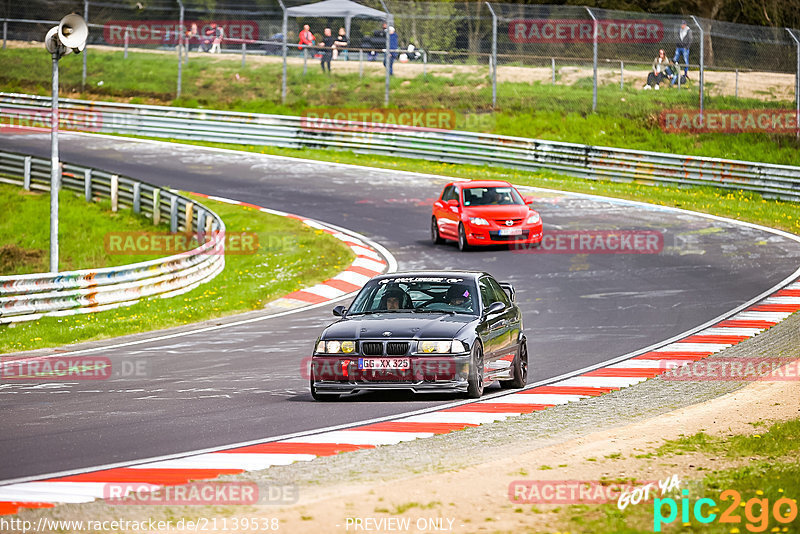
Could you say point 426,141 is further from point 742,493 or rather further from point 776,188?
point 742,493

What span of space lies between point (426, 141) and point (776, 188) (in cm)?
1139

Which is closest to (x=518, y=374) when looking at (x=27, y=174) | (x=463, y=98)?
(x=27, y=174)

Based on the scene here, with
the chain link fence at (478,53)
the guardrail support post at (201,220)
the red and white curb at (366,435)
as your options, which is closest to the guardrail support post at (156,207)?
the guardrail support post at (201,220)

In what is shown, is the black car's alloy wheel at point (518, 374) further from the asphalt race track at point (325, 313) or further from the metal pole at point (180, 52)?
the metal pole at point (180, 52)

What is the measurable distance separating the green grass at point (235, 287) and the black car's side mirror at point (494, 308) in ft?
24.4

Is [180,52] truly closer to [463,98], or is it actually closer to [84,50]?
[84,50]

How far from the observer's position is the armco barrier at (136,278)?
767 inches

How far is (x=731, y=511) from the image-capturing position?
701 cm

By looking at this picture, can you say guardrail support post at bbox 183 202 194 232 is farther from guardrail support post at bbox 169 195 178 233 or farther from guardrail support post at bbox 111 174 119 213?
guardrail support post at bbox 111 174 119 213

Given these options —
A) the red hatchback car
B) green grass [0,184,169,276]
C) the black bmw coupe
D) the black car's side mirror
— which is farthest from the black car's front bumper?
green grass [0,184,169,276]

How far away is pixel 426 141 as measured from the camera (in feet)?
127

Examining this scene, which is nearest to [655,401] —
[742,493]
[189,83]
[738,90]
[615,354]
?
[615,354]

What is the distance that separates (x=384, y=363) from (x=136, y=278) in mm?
10538

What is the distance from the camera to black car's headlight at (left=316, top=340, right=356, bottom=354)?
11750 mm
